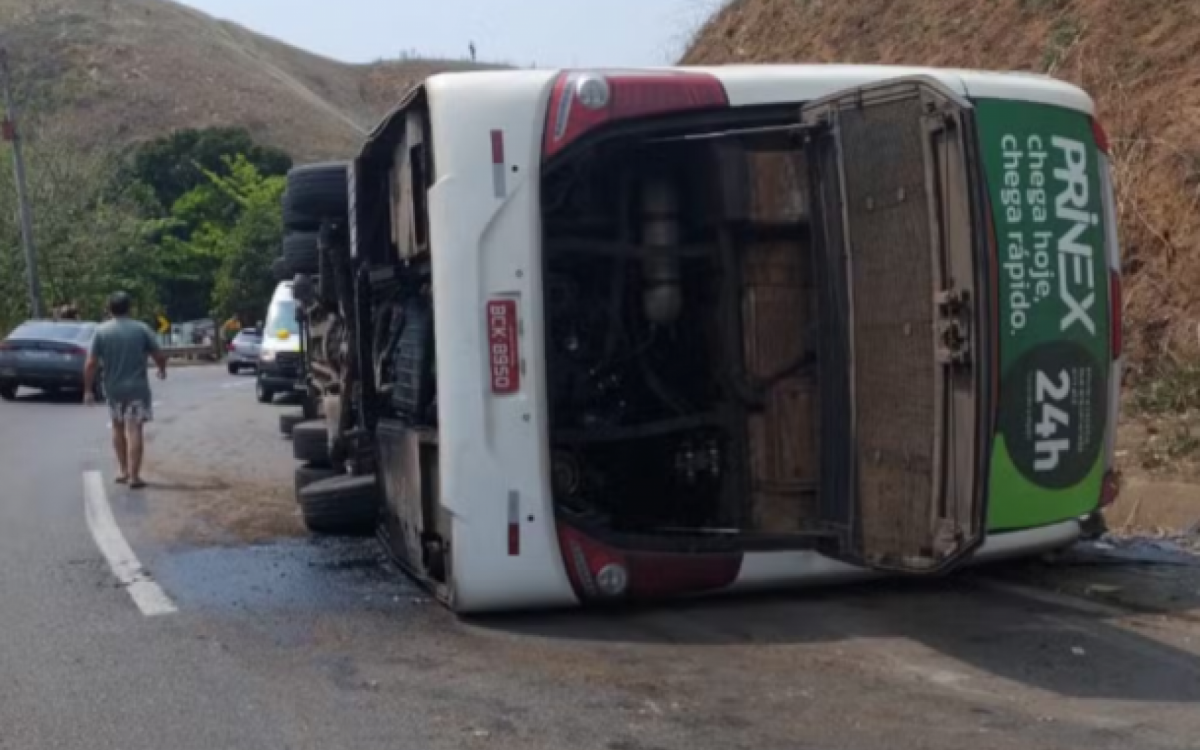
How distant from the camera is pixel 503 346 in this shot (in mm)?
6895

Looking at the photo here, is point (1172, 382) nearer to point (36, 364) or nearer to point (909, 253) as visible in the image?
point (909, 253)

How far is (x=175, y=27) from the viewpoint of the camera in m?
98.1

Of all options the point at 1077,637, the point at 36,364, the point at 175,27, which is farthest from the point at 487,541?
the point at 175,27

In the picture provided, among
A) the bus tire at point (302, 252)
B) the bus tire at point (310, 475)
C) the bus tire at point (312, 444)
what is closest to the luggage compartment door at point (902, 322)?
the bus tire at point (310, 475)

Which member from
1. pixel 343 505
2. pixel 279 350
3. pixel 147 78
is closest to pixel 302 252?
pixel 343 505

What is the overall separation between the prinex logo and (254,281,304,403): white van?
17117mm

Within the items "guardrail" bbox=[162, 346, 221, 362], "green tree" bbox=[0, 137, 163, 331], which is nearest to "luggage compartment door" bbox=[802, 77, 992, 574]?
"green tree" bbox=[0, 137, 163, 331]

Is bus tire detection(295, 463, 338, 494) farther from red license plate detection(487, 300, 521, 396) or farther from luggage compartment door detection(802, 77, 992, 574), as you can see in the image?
luggage compartment door detection(802, 77, 992, 574)

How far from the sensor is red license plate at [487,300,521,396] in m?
6.89

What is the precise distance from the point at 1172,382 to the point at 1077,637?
4693 millimetres

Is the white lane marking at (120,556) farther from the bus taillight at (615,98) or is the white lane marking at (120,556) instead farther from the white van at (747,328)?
the bus taillight at (615,98)

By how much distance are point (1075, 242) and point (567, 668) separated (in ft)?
8.69

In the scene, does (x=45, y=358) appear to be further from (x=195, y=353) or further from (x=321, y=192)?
(x=195, y=353)

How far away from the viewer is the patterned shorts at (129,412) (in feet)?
44.0
